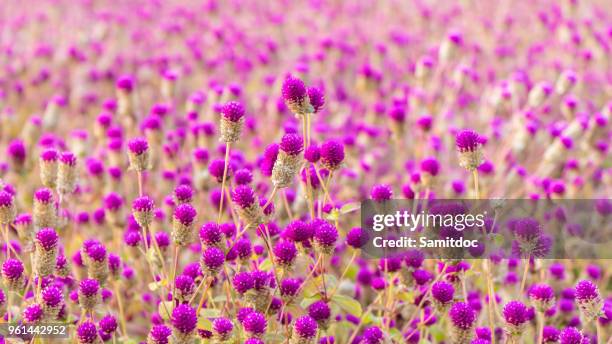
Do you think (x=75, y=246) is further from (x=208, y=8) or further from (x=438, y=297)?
(x=208, y=8)

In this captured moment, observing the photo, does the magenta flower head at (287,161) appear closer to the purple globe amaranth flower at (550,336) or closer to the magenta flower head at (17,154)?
the purple globe amaranth flower at (550,336)

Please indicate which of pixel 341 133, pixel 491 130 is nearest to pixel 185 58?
pixel 341 133

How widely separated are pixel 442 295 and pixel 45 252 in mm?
1046

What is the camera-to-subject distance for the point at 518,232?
182cm

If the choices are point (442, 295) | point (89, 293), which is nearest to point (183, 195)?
point (89, 293)

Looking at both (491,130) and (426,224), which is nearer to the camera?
(426,224)

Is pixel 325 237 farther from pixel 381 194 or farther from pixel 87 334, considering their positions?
pixel 87 334

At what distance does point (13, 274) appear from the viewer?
1.84m

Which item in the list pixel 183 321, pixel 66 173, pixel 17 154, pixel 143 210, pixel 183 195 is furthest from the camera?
pixel 17 154

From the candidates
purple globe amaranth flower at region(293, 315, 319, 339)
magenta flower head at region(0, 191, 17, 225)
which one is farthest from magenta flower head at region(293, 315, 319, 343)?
magenta flower head at region(0, 191, 17, 225)

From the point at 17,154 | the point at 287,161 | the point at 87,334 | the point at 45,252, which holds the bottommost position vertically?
the point at 87,334

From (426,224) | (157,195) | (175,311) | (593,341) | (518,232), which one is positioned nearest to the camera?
(175,311)

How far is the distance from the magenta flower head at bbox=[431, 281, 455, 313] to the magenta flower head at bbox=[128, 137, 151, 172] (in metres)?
0.90

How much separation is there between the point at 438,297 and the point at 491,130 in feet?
7.69
